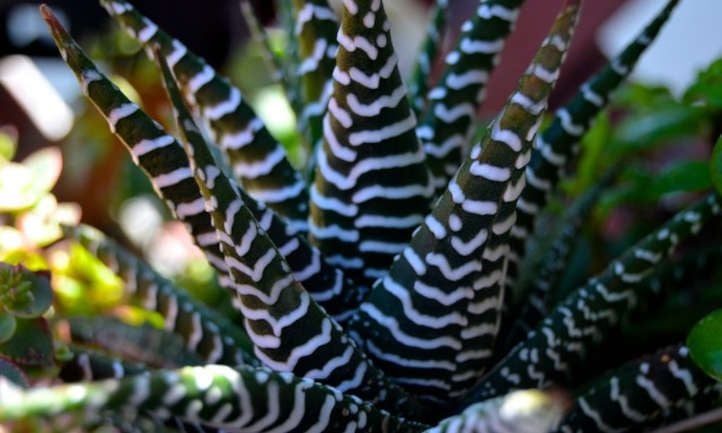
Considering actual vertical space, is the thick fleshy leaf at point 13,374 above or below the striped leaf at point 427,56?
below

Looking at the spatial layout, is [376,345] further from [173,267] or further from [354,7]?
[173,267]

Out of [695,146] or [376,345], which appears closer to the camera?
[376,345]

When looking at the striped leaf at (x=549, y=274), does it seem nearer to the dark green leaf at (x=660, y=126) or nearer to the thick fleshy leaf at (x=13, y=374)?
the dark green leaf at (x=660, y=126)

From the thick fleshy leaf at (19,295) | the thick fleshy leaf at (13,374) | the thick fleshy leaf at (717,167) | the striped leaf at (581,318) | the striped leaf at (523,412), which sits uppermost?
the thick fleshy leaf at (19,295)

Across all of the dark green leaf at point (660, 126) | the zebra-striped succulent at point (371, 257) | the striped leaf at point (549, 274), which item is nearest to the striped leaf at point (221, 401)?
the zebra-striped succulent at point (371, 257)

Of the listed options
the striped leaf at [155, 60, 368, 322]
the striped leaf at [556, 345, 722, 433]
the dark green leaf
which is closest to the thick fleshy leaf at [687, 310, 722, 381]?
the striped leaf at [556, 345, 722, 433]

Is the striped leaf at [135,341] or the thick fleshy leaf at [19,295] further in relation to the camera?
the striped leaf at [135,341]

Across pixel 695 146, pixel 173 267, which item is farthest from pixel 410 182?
pixel 695 146
